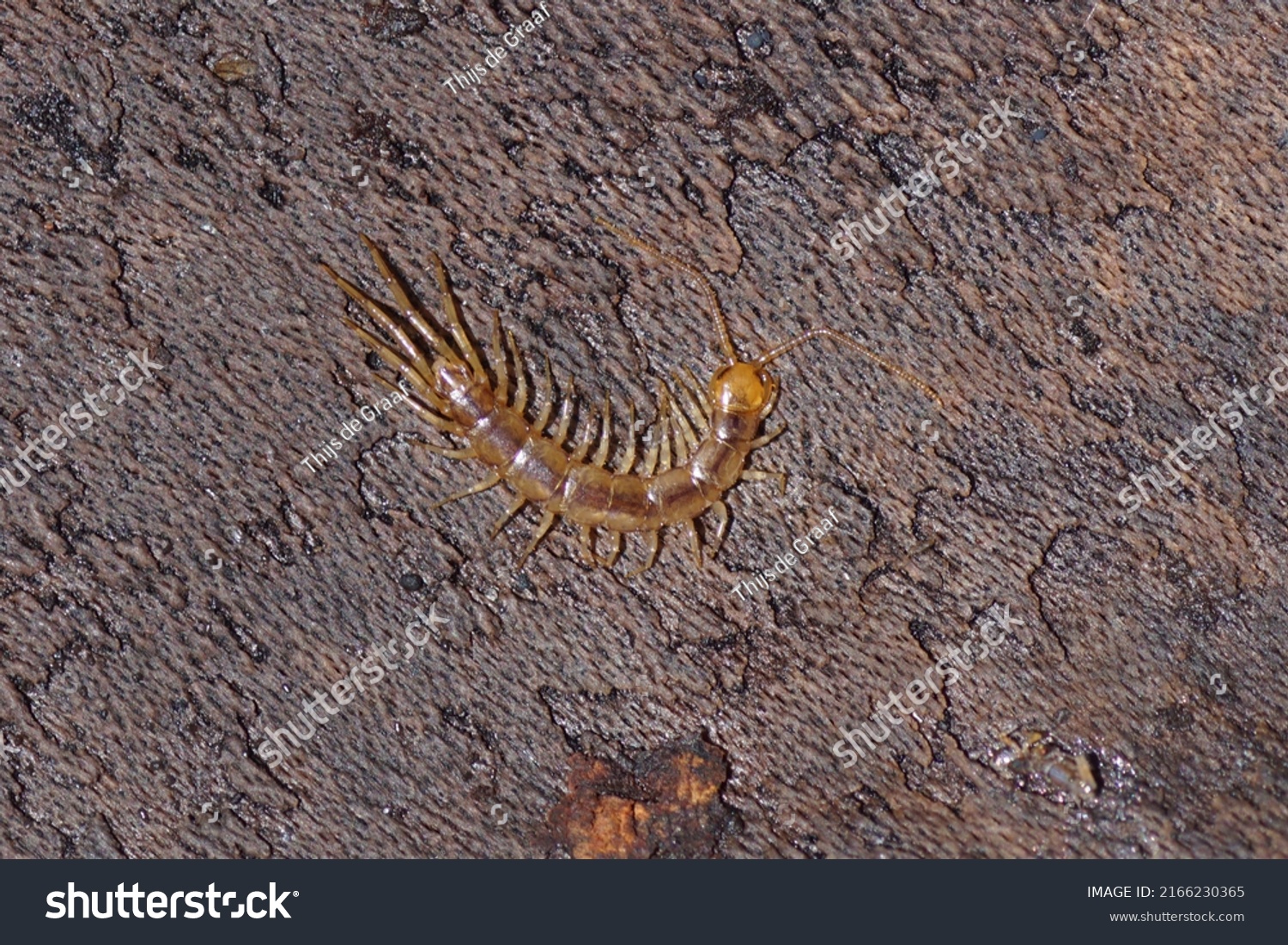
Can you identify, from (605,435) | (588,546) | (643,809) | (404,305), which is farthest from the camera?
(605,435)

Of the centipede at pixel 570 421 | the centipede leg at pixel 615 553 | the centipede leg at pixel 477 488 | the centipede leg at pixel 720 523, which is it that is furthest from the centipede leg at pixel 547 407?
the centipede leg at pixel 720 523

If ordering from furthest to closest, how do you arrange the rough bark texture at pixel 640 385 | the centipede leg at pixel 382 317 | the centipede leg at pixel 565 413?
the centipede leg at pixel 565 413 → the centipede leg at pixel 382 317 → the rough bark texture at pixel 640 385

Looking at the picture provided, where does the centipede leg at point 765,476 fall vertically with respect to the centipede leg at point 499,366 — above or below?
below

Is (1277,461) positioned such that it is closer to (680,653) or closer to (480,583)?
(680,653)

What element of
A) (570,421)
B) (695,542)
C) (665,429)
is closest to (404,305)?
(570,421)

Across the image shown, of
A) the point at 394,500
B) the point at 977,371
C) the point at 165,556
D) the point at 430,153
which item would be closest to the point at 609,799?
the point at 394,500

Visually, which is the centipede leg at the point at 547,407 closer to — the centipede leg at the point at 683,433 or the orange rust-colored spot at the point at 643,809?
the centipede leg at the point at 683,433

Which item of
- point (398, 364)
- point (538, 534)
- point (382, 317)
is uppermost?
point (382, 317)

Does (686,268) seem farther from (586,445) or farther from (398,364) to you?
(398,364)
